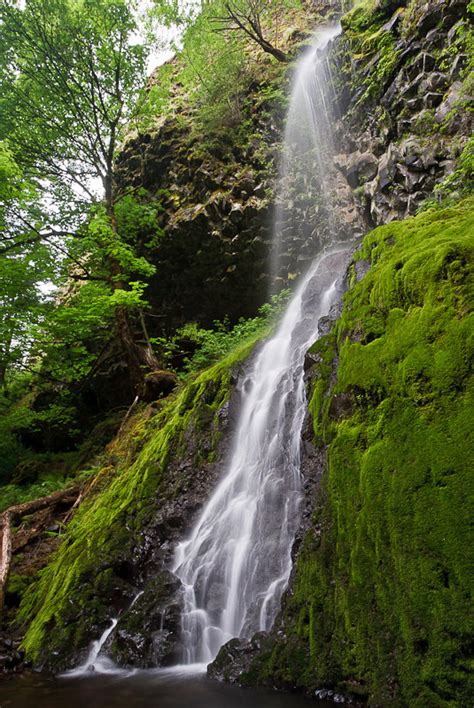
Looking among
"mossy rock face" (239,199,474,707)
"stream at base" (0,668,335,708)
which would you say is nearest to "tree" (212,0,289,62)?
"mossy rock face" (239,199,474,707)

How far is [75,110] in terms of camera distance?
1327 centimetres

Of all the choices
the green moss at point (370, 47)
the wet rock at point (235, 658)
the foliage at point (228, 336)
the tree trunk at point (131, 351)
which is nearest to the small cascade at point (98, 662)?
the wet rock at point (235, 658)

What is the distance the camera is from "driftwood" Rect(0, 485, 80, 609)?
6762mm

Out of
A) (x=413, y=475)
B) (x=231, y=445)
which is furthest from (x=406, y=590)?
(x=231, y=445)

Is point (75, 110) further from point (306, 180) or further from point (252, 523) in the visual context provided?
point (252, 523)

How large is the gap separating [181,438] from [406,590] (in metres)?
4.61

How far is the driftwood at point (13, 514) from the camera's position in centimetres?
676

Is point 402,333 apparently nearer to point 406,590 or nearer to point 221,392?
point 406,590

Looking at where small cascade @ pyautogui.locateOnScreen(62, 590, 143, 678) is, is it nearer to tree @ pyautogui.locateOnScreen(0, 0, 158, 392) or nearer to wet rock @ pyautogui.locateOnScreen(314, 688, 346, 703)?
wet rock @ pyautogui.locateOnScreen(314, 688, 346, 703)

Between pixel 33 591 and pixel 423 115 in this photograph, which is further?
pixel 423 115

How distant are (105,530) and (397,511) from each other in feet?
15.2

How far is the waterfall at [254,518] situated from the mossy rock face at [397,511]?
748mm

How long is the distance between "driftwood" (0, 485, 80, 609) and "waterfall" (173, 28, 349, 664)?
3.29 metres

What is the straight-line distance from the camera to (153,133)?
52.3 feet
